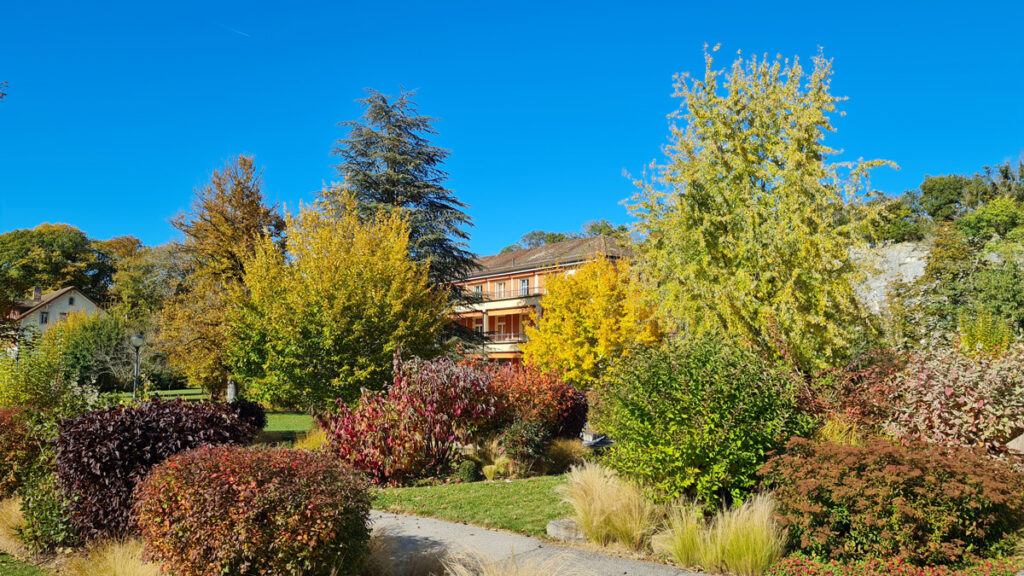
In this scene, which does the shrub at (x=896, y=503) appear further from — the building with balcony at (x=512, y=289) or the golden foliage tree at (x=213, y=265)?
the building with balcony at (x=512, y=289)

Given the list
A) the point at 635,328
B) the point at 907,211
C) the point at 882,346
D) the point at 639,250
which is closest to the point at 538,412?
the point at 639,250

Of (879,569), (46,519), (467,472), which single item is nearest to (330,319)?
(467,472)

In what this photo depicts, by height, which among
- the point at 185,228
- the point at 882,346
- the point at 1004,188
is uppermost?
the point at 1004,188

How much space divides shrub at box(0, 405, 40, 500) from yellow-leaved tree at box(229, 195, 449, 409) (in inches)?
314

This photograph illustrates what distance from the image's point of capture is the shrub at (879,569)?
5.48 metres

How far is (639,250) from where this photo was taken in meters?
13.3

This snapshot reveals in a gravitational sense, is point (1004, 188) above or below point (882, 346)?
above

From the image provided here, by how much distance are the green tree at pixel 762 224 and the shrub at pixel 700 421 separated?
2.74 meters

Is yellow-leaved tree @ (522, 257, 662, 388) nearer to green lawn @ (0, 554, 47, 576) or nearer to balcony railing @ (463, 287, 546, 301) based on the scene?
green lawn @ (0, 554, 47, 576)

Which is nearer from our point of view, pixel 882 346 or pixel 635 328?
pixel 882 346

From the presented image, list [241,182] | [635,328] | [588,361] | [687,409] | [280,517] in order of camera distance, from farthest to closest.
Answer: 1. [241,182]
2. [588,361]
3. [635,328]
4. [687,409]
5. [280,517]

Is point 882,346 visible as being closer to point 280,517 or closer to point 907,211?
point 280,517

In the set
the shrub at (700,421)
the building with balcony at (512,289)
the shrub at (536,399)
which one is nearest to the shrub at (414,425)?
the shrub at (536,399)

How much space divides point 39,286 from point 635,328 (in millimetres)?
56578
